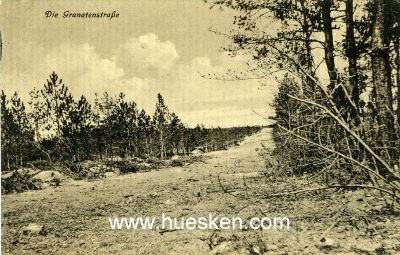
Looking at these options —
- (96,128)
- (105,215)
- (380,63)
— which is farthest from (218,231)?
(96,128)

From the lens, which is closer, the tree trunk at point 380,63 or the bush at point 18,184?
the tree trunk at point 380,63

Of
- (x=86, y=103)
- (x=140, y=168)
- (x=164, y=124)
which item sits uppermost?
(x=86, y=103)

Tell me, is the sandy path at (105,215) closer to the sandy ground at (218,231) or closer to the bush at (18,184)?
the sandy ground at (218,231)

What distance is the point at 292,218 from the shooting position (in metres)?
5.08

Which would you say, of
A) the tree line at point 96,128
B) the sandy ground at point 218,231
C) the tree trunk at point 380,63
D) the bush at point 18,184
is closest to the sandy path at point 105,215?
the sandy ground at point 218,231

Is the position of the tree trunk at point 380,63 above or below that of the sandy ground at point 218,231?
above

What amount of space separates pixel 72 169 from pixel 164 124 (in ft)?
52.8

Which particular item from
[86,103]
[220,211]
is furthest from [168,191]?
[86,103]

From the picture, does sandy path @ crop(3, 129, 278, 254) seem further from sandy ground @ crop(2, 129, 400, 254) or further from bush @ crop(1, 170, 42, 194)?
bush @ crop(1, 170, 42, 194)

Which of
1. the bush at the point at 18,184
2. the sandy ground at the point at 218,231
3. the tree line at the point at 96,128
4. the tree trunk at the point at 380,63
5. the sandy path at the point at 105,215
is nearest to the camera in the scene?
the sandy ground at the point at 218,231

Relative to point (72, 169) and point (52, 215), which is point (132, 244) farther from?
point (72, 169)

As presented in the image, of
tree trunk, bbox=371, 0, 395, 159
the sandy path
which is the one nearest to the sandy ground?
the sandy path

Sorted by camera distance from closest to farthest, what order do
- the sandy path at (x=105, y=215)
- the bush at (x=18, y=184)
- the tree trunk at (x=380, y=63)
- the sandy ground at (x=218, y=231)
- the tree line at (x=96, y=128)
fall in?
the sandy ground at (x=218, y=231) → the sandy path at (x=105, y=215) → the tree trunk at (x=380, y=63) → the bush at (x=18, y=184) → the tree line at (x=96, y=128)

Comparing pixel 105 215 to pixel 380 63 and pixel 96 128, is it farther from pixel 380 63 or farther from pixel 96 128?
pixel 96 128
